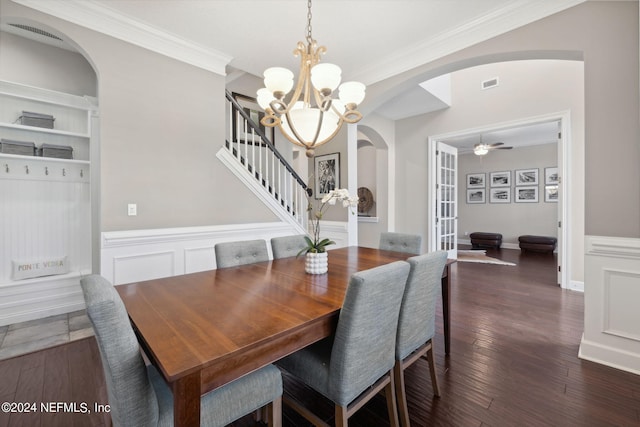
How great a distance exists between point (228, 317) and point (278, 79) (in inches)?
58.1

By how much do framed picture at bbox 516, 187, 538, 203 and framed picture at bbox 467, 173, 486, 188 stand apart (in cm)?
91

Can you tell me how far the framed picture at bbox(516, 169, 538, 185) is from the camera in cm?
724

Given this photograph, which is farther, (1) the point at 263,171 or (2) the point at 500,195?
(2) the point at 500,195

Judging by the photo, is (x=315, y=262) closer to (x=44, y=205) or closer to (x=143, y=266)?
(x=143, y=266)

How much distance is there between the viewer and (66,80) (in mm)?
3209

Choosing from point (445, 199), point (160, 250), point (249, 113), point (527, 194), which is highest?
point (249, 113)

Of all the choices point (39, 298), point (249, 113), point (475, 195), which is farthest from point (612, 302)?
point (475, 195)

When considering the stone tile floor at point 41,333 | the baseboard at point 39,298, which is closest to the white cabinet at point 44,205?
the baseboard at point 39,298

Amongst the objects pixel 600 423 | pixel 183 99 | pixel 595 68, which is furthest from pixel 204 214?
pixel 595 68

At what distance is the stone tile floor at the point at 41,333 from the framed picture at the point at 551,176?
9204mm

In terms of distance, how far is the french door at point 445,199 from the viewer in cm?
537

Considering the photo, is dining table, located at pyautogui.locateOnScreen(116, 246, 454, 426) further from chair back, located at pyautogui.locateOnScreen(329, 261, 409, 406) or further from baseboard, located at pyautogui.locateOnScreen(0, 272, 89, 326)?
baseboard, located at pyautogui.locateOnScreen(0, 272, 89, 326)

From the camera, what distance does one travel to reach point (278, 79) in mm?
1856

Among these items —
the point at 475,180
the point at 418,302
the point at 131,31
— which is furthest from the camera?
the point at 475,180
